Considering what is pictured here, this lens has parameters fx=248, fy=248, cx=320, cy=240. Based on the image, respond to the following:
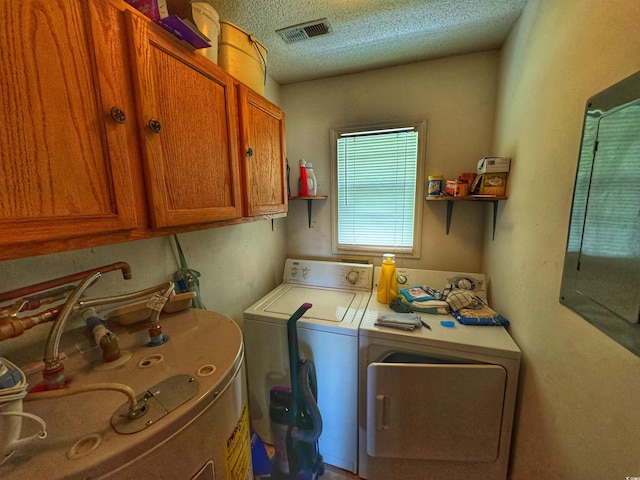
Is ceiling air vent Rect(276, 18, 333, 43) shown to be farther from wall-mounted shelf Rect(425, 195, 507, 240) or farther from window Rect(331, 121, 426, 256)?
wall-mounted shelf Rect(425, 195, 507, 240)

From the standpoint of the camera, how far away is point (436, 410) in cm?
122

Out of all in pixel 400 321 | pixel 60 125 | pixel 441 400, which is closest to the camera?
pixel 60 125

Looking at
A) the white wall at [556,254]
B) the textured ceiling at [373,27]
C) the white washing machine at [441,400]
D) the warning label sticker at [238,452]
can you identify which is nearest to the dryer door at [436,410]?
the white washing machine at [441,400]

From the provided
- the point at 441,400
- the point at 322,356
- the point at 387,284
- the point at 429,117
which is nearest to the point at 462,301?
the point at 387,284

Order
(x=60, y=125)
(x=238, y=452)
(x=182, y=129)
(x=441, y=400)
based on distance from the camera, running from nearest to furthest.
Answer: (x=60, y=125) < (x=238, y=452) < (x=182, y=129) < (x=441, y=400)

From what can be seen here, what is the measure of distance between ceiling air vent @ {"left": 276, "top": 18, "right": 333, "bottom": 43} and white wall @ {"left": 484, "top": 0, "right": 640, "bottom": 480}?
0.97 meters

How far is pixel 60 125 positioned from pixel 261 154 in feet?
2.68

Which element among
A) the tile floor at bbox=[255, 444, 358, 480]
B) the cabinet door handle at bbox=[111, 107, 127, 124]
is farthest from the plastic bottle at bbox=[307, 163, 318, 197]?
the tile floor at bbox=[255, 444, 358, 480]

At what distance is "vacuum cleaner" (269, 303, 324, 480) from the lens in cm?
133

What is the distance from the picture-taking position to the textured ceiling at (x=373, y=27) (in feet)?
3.93

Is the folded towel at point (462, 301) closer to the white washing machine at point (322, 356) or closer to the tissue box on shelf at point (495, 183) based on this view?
the white washing machine at point (322, 356)

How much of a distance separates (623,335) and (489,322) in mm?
748

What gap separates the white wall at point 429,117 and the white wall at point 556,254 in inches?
10.9

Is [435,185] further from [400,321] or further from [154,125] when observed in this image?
[154,125]
